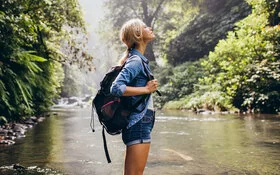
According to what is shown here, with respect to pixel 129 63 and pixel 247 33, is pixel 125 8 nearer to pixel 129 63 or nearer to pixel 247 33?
pixel 247 33

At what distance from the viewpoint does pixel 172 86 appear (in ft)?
75.3

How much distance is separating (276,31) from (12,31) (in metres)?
10.1

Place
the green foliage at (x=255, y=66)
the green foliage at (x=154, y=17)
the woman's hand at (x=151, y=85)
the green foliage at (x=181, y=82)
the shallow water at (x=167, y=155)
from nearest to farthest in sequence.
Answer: the woman's hand at (x=151, y=85), the shallow water at (x=167, y=155), the green foliage at (x=255, y=66), the green foliage at (x=181, y=82), the green foliage at (x=154, y=17)

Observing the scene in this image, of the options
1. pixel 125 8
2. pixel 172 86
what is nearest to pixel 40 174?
pixel 172 86

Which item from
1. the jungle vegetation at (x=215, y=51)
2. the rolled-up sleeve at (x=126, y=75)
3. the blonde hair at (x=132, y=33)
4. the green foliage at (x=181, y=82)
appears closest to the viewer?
the rolled-up sleeve at (x=126, y=75)

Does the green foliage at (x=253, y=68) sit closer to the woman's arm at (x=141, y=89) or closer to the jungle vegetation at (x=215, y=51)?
the jungle vegetation at (x=215, y=51)

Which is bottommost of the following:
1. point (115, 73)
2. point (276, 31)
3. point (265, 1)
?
point (115, 73)

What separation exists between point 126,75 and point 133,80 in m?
0.13

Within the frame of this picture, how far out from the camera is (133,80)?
2455 millimetres

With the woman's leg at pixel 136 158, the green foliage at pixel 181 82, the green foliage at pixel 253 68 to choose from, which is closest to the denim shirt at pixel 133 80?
the woman's leg at pixel 136 158

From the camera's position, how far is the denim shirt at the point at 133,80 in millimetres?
2312

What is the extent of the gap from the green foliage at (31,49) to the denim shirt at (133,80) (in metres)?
3.93

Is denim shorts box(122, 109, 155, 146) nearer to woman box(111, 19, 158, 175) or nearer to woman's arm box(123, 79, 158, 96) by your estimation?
woman box(111, 19, 158, 175)

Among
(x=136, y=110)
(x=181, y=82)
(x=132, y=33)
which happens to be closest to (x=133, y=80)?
(x=136, y=110)
